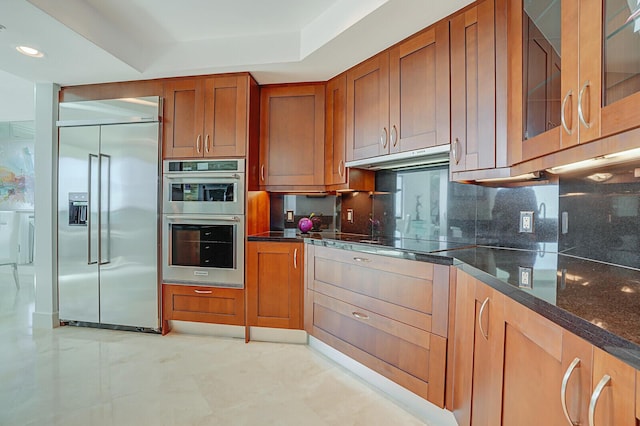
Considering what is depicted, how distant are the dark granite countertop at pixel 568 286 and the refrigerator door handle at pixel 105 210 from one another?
2393 mm

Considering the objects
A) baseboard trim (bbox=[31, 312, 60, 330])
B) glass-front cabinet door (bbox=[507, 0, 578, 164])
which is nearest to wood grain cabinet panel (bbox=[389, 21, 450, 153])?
glass-front cabinet door (bbox=[507, 0, 578, 164])

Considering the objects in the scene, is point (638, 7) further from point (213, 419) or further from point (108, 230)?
point (108, 230)

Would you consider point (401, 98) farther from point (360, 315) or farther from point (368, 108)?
point (360, 315)

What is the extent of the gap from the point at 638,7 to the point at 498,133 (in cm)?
76

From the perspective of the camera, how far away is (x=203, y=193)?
275 centimetres

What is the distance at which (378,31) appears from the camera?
1.99m

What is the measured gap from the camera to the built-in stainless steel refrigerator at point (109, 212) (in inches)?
109

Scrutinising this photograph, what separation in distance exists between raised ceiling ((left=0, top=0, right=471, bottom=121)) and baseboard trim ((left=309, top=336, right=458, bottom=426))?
2156 millimetres

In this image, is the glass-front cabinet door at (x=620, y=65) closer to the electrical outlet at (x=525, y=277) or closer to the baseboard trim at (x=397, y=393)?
the electrical outlet at (x=525, y=277)

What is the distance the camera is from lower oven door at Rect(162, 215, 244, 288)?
2.69 m

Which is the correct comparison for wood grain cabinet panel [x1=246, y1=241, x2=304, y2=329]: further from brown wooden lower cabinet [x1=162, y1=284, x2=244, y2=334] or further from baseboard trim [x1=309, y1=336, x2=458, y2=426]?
baseboard trim [x1=309, y1=336, x2=458, y2=426]

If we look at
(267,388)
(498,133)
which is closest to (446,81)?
(498,133)

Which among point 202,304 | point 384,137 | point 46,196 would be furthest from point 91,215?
point 384,137

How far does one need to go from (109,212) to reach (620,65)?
3.37 m
